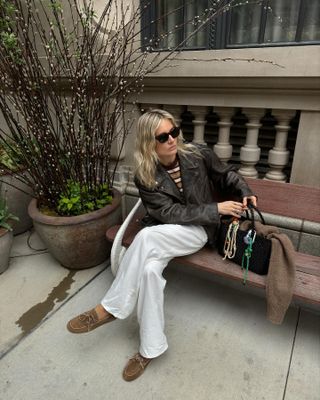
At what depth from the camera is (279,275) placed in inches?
70.4

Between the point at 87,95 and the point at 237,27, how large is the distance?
4.50 ft

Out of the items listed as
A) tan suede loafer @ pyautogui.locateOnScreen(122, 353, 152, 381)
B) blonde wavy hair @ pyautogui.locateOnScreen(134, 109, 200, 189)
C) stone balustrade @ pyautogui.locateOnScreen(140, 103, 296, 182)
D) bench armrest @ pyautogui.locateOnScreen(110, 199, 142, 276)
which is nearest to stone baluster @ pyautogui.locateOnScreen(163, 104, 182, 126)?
stone balustrade @ pyautogui.locateOnScreen(140, 103, 296, 182)

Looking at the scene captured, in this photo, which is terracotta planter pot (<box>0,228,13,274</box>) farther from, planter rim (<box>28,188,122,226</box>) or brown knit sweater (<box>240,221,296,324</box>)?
brown knit sweater (<box>240,221,296,324</box>)

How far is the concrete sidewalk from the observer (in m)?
1.74

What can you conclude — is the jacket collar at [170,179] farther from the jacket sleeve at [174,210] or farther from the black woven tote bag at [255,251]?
the black woven tote bag at [255,251]

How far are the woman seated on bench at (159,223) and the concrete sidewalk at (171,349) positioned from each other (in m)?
0.15

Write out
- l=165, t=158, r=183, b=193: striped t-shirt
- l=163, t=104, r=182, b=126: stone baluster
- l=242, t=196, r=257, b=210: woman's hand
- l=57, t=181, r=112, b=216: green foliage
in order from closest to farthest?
l=242, t=196, r=257, b=210: woman's hand, l=165, t=158, r=183, b=193: striped t-shirt, l=57, t=181, r=112, b=216: green foliage, l=163, t=104, r=182, b=126: stone baluster

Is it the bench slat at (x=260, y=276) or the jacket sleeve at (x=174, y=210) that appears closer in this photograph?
the bench slat at (x=260, y=276)

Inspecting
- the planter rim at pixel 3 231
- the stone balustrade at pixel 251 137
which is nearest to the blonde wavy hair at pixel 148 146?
the stone balustrade at pixel 251 137

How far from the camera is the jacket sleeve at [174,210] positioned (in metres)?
1.95

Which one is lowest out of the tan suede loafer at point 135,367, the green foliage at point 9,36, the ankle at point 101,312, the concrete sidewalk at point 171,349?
the concrete sidewalk at point 171,349

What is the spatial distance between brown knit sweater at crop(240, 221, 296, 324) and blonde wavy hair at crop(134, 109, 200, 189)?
87cm

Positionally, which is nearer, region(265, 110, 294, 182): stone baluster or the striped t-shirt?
the striped t-shirt

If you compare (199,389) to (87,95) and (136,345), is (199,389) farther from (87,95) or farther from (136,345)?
(87,95)
